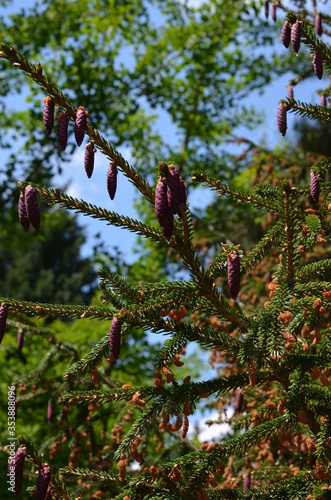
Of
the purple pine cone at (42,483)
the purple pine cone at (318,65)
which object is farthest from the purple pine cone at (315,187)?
the purple pine cone at (42,483)

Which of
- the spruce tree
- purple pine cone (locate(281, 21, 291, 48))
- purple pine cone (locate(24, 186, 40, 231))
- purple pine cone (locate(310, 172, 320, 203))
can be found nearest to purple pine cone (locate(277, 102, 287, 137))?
the spruce tree

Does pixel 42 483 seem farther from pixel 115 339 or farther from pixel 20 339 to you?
pixel 20 339

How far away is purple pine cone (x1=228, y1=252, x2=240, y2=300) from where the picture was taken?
1.42 m

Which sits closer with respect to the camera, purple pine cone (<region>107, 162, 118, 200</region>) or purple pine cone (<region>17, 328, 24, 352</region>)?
purple pine cone (<region>107, 162, 118, 200</region>)

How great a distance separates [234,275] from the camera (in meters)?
1.46

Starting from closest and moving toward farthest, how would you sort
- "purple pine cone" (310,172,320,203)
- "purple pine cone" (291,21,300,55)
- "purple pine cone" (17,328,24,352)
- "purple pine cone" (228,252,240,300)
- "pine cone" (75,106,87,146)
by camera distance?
"purple pine cone" (228,252,240,300) < "pine cone" (75,106,87,146) < "purple pine cone" (310,172,320,203) < "purple pine cone" (291,21,300,55) < "purple pine cone" (17,328,24,352)

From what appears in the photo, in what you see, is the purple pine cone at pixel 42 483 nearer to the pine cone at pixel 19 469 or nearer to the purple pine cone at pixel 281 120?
the pine cone at pixel 19 469

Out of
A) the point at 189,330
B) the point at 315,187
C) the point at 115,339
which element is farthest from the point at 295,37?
the point at 115,339

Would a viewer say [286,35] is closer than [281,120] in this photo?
No

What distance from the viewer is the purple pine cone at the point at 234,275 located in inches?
56.1

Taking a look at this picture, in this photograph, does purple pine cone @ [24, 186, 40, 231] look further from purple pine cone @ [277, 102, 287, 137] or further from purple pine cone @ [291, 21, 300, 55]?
purple pine cone @ [291, 21, 300, 55]

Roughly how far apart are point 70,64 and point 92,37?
1095 millimetres

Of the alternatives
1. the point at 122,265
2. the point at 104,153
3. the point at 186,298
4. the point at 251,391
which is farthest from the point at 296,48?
the point at 122,265

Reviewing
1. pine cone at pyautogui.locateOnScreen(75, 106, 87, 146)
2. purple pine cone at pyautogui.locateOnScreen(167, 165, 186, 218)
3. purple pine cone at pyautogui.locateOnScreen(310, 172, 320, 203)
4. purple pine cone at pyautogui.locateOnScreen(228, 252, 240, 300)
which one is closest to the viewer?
purple pine cone at pyautogui.locateOnScreen(167, 165, 186, 218)
